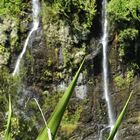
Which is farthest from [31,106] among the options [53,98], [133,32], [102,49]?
[133,32]

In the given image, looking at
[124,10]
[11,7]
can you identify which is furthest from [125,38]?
[11,7]

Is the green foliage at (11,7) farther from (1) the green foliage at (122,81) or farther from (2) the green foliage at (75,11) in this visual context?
(1) the green foliage at (122,81)

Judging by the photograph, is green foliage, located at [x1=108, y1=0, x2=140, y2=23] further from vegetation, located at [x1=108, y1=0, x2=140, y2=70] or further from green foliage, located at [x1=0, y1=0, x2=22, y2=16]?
green foliage, located at [x1=0, y1=0, x2=22, y2=16]

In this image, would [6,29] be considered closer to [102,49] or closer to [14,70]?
[14,70]

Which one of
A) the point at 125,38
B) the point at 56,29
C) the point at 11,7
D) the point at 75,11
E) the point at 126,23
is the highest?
the point at 11,7

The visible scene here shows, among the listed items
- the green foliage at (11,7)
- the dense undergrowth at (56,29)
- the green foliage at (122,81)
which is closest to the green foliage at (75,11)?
the dense undergrowth at (56,29)

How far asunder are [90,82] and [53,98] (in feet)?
2.94

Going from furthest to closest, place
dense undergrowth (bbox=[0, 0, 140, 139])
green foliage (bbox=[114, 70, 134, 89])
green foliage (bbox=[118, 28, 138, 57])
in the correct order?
green foliage (bbox=[114, 70, 134, 89])
green foliage (bbox=[118, 28, 138, 57])
dense undergrowth (bbox=[0, 0, 140, 139])

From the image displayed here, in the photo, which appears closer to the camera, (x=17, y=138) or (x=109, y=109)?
(x=17, y=138)

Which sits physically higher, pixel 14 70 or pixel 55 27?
pixel 55 27

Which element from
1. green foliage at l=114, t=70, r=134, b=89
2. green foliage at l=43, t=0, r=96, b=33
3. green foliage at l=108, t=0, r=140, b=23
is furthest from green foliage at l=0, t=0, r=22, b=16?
green foliage at l=114, t=70, r=134, b=89

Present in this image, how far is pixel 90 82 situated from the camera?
10.9 meters

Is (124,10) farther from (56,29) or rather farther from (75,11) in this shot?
(56,29)

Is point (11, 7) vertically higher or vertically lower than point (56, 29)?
higher
